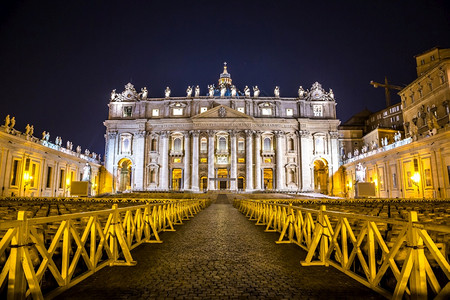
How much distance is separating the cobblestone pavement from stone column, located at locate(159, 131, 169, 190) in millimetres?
46670

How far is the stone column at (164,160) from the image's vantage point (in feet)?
177

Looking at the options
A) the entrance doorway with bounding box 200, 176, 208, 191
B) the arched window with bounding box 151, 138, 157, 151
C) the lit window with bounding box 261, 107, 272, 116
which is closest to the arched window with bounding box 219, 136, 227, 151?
the entrance doorway with bounding box 200, 176, 208, 191

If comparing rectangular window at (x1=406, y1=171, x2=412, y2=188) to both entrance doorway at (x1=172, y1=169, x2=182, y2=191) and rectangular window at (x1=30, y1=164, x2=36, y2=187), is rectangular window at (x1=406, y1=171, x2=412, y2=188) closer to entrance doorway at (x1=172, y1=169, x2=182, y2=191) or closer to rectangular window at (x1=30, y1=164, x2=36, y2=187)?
entrance doorway at (x1=172, y1=169, x2=182, y2=191)

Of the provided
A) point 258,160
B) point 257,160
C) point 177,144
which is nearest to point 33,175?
point 177,144

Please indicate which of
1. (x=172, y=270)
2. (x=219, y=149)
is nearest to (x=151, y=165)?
(x=219, y=149)

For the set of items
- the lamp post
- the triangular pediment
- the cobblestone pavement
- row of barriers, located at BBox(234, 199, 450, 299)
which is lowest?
the cobblestone pavement

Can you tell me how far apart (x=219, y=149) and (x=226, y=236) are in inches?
1788

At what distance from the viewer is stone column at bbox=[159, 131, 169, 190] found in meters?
53.8

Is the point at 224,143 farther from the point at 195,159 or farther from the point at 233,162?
the point at 195,159

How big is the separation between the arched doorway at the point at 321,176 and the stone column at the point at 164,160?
28865 mm

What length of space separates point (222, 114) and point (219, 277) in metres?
49.9

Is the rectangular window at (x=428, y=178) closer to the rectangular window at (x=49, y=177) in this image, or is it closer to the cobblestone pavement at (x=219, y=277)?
the cobblestone pavement at (x=219, y=277)

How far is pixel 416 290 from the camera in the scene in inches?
133

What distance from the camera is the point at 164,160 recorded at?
54.6 m
